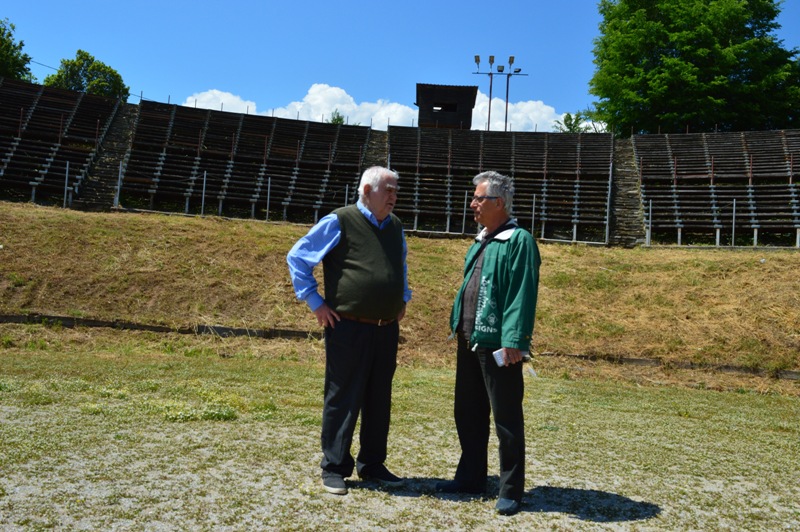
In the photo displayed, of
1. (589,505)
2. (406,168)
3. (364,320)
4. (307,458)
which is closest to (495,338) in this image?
(364,320)

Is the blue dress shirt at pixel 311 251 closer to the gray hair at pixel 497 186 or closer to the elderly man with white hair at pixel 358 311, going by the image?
the elderly man with white hair at pixel 358 311

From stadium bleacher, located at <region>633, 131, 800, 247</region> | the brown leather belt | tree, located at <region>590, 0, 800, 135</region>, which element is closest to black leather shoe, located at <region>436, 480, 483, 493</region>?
the brown leather belt

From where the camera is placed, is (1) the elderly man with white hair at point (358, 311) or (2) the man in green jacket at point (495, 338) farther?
(1) the elderly man with white hair at point (358, 311)

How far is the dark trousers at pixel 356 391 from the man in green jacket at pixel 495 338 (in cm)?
48

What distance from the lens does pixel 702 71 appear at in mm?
36000

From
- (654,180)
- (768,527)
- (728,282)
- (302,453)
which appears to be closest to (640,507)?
(768,527)

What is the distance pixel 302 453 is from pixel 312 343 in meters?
8.09

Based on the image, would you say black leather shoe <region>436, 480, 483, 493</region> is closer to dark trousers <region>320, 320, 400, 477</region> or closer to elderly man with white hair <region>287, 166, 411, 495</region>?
elderly man with white hair <region>287, 166, 411, 495</region>

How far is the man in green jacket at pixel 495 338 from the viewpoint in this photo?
13.3 feet

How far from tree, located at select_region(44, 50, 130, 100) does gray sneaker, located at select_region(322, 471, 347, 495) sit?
190 ft

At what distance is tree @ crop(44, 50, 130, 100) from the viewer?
56.0m

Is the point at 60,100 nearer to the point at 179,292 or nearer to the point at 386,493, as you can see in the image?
the point at 179,292

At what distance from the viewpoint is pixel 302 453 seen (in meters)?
5.11

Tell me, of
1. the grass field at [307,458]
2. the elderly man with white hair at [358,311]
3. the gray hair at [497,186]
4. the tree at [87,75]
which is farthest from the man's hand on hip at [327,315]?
the tree at [87,75]
